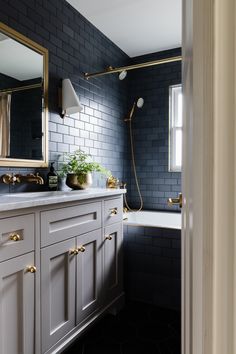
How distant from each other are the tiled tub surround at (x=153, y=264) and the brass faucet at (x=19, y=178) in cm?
102

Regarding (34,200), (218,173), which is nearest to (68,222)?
(34,200)

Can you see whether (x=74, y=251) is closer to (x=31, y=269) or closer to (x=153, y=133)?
(x=31, y=269)

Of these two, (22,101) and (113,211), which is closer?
(22,101)

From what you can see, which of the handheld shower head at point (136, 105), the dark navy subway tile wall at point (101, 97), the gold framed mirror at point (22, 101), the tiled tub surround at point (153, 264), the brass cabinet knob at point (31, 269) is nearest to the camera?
the brass cabinet knob at point (31, 269)

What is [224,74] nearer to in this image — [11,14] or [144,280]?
[11,14]

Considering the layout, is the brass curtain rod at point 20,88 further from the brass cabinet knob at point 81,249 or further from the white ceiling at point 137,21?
the brass cabinet knob at point 81,249

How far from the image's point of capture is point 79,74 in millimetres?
2555

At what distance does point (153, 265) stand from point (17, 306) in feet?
4.63

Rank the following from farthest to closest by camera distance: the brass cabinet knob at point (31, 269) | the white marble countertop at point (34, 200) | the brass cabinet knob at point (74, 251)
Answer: the brass cabinet knob at point (74, 251) → the brass cabinet knob at point (31, 269) → the white marble countertop at point (34, 200)

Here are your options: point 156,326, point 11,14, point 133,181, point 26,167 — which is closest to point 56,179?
point 26,167

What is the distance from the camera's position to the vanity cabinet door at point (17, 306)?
1.23 metres

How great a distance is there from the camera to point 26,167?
1.94 metres

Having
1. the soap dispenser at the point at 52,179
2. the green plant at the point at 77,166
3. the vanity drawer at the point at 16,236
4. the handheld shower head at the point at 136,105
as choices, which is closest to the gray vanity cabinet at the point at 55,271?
the vanity drawer at the point at 16,236

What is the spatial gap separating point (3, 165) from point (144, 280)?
1.62 m
